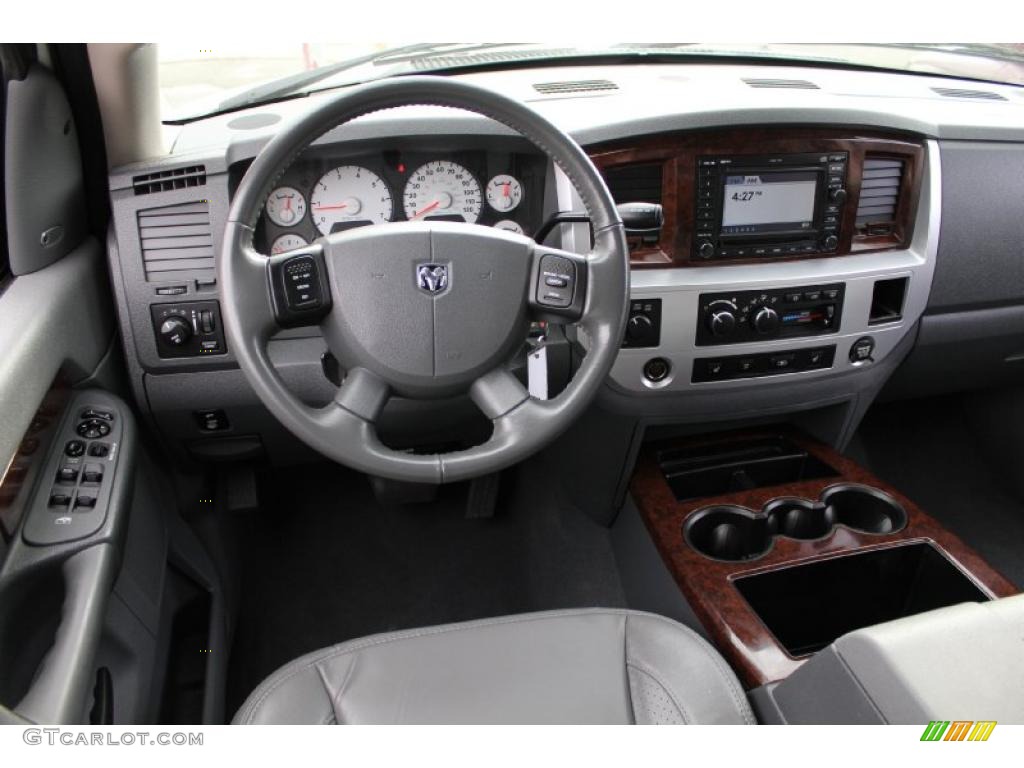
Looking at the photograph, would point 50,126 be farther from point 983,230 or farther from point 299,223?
point 983,230

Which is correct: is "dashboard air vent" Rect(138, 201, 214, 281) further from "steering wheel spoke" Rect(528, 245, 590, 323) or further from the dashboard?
"steering wheel spoke" Rect(528, 245, 590, 323)

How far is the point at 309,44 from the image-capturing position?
5.25 feet

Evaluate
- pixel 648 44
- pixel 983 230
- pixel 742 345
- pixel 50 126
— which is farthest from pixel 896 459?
pixel 50 126

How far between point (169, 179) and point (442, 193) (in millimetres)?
497

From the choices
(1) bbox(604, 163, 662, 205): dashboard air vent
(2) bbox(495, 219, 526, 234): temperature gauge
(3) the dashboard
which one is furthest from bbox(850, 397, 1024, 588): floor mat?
(2) bbox(495, 219, 526, 234): temperature gauge

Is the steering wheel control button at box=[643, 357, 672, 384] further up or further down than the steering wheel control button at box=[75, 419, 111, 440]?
further down

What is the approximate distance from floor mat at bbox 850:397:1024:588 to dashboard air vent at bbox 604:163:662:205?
3.94 ft

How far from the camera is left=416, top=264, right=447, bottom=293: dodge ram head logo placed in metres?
1.12

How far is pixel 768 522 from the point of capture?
162cm

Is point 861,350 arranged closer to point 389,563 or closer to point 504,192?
point 504,192

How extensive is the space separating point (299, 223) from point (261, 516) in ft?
3.07

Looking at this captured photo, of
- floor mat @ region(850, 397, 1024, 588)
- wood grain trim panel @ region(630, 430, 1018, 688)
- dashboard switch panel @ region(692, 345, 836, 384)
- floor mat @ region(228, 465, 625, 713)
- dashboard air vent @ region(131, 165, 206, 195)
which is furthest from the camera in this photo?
floor mat @ region(850, 397, 1024, 588)

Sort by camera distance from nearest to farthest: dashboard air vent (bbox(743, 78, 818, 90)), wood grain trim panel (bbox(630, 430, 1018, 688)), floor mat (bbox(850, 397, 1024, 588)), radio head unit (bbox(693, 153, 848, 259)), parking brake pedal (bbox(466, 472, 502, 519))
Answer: wood grain trim panel (bbox(630, 430, 1018, 688)), radio head unit (bbox(693, 153, 848, 259)), dashboard air vent (bbox(743, 78, 818, 90)), parking brake pedal (bbox(466, 472, 502, 519)), floor mat (bbox(850, 397, 1024, 588))

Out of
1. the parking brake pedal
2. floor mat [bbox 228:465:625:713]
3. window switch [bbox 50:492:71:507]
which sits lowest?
floor mat [bbox 228:465:625:713]
